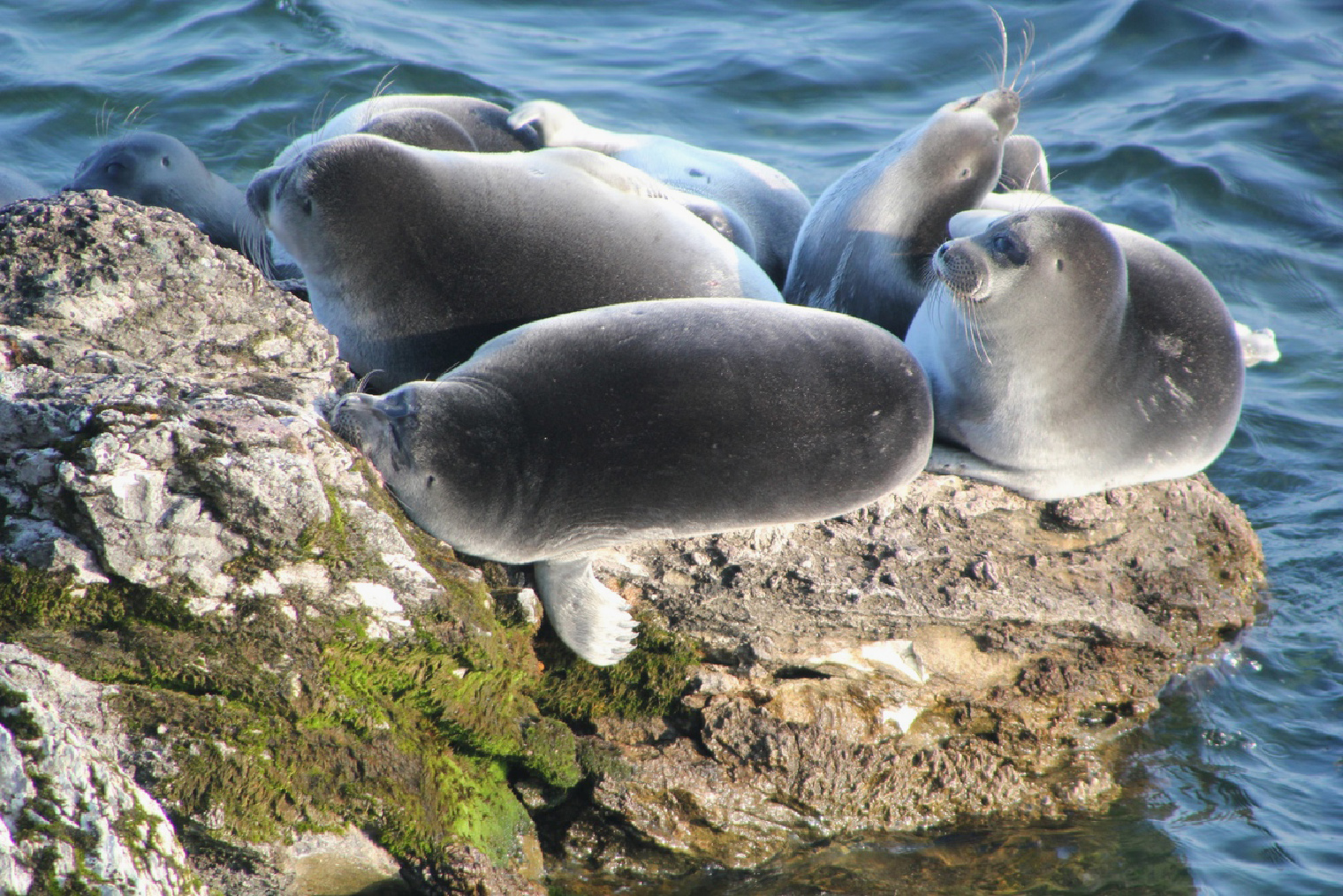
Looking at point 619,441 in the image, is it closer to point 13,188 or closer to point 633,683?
point 633,683

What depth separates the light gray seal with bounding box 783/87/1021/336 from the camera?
16.6ft

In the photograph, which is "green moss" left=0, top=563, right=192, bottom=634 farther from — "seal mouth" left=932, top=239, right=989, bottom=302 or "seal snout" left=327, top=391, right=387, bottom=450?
"seal mouth" left=932, top=239, right=989, bottom=302

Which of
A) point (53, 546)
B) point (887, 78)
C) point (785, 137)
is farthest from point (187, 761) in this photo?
point (887, 78)

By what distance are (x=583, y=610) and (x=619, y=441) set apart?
59 cm

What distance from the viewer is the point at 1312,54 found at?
10.5 m

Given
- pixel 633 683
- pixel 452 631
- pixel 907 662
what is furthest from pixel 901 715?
pixel 452 631

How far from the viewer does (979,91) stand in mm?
9953

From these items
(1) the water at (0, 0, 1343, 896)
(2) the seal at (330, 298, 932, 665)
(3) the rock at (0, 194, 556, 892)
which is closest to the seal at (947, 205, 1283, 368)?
(1) the water at (0, 0, 1343, 896)

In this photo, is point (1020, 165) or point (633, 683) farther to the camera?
point (1020, 165)

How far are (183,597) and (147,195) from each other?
315cm

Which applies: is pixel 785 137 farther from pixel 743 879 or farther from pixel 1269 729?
pixel 743 879

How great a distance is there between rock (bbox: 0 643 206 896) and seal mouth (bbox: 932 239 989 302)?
328 cm

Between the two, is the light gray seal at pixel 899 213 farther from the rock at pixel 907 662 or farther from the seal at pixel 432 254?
the rock at pixel 907 662

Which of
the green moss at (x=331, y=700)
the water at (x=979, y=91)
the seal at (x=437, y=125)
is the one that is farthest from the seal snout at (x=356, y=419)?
the water at (x=979, y=91)
